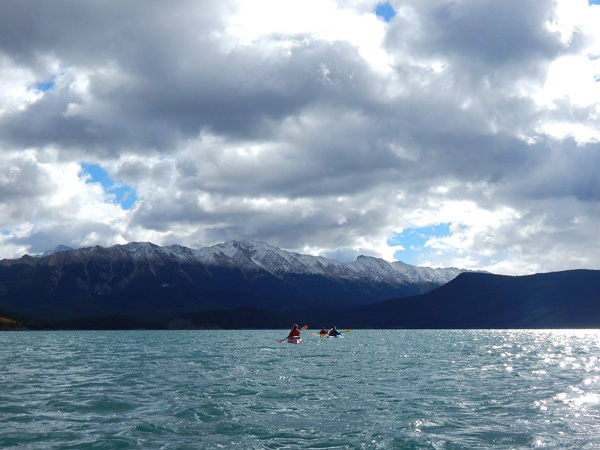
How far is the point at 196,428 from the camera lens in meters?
26.7

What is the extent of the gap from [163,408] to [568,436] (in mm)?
20601

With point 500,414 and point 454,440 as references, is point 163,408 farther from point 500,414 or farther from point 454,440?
point 500,414

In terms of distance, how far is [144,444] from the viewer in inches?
926

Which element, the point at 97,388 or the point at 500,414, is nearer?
the point at 500,414

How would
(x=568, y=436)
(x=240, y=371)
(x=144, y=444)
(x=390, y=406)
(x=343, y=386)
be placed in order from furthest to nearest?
Answer: (x=240, y=371), (x=343, y=386), (x=390, y=406), (x=568, y=436), (x=144, y=444)

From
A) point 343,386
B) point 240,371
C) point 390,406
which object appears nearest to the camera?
point 390,406

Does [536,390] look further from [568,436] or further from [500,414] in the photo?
[568,436]

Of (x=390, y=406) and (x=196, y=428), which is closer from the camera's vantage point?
(x=196, y=428)

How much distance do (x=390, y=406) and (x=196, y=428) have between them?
1173 centimetres

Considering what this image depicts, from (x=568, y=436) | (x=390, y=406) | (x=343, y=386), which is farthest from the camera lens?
(x=343, y=386)

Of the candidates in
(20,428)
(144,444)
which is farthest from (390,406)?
(20,428)

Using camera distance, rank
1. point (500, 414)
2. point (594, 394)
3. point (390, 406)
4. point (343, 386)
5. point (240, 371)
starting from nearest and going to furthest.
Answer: point (500, 414)
point (390, 406)
point (594, 394)
point (343, 386)
point (240, 371)

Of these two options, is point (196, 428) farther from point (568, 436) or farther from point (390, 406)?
point (568, 436)

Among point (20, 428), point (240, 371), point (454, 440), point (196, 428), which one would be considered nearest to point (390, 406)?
point (454, 440)
